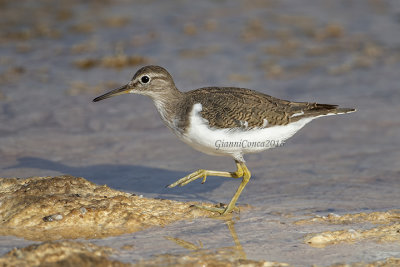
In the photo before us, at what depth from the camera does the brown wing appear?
7.14 metres

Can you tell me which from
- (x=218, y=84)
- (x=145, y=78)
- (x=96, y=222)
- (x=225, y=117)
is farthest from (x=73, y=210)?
(x=218, y=84)

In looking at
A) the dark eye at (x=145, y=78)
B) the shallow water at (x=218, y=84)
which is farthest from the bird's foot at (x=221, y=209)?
the dark eye at (x=145, y=78)

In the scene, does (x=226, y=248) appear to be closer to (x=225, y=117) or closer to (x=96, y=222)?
(x=96, y=222)

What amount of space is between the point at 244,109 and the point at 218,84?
489 cm

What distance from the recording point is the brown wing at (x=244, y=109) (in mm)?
7137

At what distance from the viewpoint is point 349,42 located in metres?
14.6

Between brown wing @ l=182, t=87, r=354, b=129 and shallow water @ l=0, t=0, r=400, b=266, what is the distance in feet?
3.36

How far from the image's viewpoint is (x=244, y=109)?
7.30 metres

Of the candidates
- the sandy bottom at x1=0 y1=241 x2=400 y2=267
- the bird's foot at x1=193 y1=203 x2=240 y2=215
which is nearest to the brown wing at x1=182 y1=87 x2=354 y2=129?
the bird's foot at x1=193 y1=203 x2=240 y2=215

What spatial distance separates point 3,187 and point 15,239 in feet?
3.93

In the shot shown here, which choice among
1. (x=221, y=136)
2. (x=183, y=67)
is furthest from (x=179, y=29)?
(x=221, y=136)

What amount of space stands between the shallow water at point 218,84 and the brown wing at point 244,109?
3.36 feet

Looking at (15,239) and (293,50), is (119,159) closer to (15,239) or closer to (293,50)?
(15,239)

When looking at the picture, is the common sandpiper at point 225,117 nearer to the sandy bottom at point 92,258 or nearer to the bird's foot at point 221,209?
the bird's foot at point 221,209
